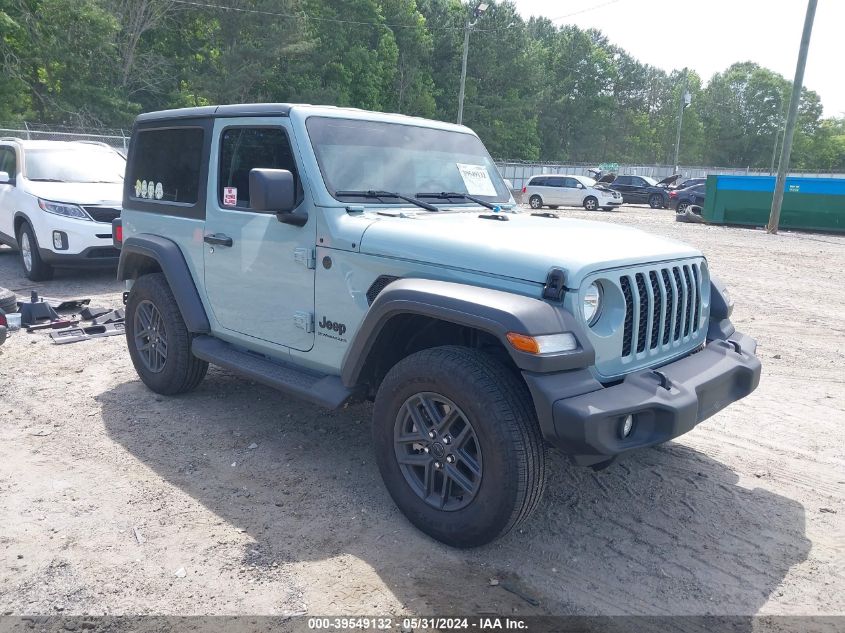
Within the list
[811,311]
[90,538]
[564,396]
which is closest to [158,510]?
[90,538]

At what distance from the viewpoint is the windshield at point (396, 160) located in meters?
4.15

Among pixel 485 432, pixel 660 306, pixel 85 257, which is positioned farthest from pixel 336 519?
pixel 85 257

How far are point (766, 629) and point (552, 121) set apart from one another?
253 feet

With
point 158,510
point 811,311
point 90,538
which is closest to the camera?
point 90,538

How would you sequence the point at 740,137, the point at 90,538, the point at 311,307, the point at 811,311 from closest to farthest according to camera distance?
the point at 90,538
the point at 311,307
the point at 811,311
the point at 740,137

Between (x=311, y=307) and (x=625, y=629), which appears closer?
(x=625, y=629)

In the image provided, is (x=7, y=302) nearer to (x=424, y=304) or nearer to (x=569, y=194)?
(x=424, y=304)

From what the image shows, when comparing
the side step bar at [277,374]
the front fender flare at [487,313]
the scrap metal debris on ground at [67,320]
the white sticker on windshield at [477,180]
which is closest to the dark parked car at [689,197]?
the scrap metal debris on ground at [67,320]

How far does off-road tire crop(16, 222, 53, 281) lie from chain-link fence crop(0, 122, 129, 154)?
324 inches

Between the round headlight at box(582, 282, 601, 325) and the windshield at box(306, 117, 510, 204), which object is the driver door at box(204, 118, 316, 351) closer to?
the windshield at box(306, 117, 510, 204)

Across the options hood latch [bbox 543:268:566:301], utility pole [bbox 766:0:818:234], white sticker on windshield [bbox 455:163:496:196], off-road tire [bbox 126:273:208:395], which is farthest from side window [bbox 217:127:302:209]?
utility pole [bbox 766:0:818:234]

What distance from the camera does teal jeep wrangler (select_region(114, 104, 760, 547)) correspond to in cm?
306

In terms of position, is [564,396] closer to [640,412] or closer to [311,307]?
[640,412]

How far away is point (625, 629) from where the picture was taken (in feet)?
9.43
